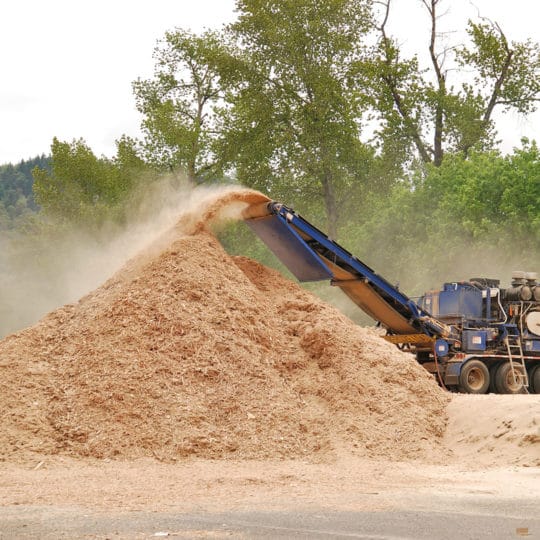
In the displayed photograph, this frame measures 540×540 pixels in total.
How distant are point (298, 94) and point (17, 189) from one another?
6147 cm

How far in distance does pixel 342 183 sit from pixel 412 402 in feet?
92.1

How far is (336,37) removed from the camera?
3603cm

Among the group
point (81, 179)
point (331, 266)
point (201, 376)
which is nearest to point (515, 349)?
point (331, 266)

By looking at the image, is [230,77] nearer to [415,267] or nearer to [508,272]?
[415,267]

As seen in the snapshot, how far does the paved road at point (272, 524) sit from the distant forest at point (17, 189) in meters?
74.5

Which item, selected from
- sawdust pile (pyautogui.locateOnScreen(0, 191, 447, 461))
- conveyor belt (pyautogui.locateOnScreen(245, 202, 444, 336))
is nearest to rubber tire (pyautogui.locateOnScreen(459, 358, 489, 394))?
conveyor belt (pyautogui.locateOnScreen(245, 202, 444, 336))

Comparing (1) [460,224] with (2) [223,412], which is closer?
(2) [223,412]

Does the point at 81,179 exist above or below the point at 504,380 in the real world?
above

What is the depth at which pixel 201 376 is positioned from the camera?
11.0 m

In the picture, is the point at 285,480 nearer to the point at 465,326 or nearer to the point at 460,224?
the point at 465,326

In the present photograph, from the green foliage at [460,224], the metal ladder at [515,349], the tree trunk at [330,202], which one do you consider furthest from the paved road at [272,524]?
the tree trunk at [330,202]

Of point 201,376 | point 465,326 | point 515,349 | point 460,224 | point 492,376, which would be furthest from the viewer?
point 460,224

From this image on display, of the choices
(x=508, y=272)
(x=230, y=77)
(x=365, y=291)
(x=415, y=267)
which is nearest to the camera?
(x=365, y=291)

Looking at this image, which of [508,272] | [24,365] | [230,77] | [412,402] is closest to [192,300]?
[24,365]
